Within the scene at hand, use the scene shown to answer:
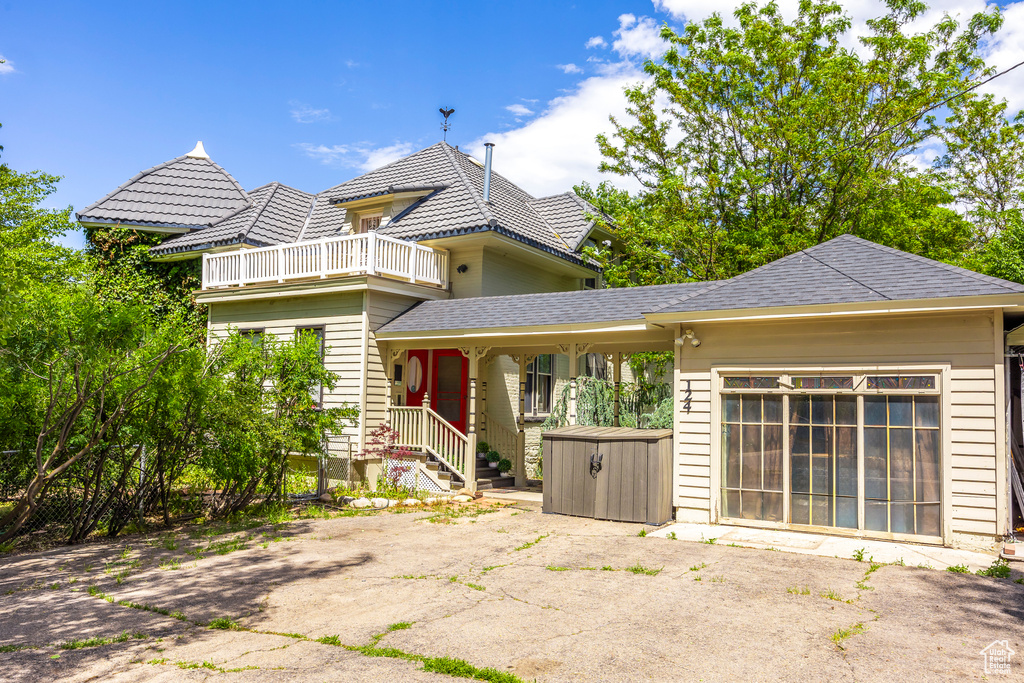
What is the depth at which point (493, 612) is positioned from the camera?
6.04 meters

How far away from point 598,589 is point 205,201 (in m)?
19.7

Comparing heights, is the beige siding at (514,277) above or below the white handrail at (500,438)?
above

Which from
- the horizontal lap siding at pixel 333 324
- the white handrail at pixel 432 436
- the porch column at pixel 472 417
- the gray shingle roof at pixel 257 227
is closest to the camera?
the porch column at pixel 472 417

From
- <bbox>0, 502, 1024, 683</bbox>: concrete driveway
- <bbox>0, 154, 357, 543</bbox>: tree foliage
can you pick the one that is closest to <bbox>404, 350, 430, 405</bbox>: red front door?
<bbox>0, 154, 357, 543</bbox>: tree foliage

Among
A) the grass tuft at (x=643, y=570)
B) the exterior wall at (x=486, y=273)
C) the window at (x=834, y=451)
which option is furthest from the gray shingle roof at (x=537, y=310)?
the grass tuft at (x=643, y=570)

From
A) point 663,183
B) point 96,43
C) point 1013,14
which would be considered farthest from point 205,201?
point 1013,14

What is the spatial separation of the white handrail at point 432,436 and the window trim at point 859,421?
4.83m

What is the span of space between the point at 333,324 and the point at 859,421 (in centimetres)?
1009

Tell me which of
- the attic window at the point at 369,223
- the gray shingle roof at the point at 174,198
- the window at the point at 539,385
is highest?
the gray shingle roof at the point at 174,198

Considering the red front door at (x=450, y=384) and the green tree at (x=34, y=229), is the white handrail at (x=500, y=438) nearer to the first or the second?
the red front door at (x=450, y=384)

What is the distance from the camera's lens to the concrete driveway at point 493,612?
4.75 metres

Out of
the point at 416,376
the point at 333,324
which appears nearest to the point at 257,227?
the point at 333,324

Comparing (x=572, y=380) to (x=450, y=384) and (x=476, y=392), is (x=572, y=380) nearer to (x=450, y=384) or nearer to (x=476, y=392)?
(x=476, y=392)

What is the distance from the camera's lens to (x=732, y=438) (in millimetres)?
9844
